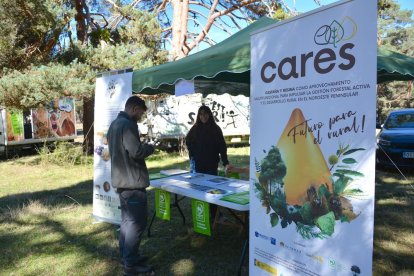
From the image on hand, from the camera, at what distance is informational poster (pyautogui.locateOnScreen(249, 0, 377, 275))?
2.18m

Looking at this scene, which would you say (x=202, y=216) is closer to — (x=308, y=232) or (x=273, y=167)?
(x=273, y=167)

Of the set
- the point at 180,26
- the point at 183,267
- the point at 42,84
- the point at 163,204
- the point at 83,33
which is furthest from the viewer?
the point at 180,26

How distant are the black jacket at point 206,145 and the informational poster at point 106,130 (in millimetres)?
1048

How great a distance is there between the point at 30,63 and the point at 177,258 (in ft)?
24.8

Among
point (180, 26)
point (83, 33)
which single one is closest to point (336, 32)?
point (83, 33)

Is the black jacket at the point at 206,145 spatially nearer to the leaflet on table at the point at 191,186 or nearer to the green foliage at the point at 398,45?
the leaflet on table at the point at 191,186

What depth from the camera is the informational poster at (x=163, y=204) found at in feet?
14.0

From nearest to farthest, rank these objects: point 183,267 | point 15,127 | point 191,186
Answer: point 183,267
point 191,186
point 15,127

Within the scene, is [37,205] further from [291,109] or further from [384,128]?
[384,128]

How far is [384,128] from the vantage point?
30.6 ft

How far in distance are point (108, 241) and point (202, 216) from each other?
5.21 ft

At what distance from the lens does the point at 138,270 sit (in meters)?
3.54

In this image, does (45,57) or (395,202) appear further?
(45,57)

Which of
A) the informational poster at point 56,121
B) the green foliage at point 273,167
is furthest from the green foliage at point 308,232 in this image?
the informational poster at point 56,121
